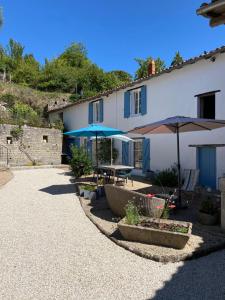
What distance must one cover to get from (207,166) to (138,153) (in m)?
4.50

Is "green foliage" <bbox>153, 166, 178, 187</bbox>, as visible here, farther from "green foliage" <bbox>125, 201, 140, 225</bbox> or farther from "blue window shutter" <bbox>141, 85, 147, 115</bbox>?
"green foliage" <bbox>125, 201, 140, 225</bbox>

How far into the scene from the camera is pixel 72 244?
16.0ft

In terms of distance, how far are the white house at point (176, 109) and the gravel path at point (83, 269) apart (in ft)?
18.4

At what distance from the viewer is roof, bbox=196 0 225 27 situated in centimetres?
300

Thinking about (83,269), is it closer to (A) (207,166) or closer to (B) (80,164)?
(A) (207,166)

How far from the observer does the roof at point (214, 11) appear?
2997mm

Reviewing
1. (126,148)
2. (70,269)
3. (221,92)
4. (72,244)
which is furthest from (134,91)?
(70,269)

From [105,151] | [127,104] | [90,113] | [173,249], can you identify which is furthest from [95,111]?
[173,249]

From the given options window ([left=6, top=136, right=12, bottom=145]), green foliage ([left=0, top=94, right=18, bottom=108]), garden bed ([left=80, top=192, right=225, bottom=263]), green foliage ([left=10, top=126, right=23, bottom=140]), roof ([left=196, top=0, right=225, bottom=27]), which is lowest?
garden bed ([left=80, top=192, right=225, bottom=263])

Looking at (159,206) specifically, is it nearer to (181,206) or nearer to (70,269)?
(181,206)

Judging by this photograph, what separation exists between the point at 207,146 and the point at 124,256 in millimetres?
6661

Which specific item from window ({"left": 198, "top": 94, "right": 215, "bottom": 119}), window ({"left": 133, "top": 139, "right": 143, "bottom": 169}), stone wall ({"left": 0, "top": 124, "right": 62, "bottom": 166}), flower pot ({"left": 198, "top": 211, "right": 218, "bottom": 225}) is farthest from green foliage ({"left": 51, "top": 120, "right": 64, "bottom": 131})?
flower pot ({"left": 198, "top": 211, "right": 218, "bottom": 225})

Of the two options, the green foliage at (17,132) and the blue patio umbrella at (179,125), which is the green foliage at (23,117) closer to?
the green foliage at (17,132)

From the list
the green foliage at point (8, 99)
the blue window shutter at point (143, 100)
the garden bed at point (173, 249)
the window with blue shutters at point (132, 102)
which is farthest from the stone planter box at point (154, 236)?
the green foliage at point (8, 99)
